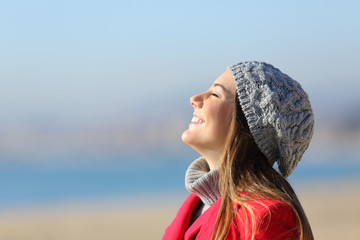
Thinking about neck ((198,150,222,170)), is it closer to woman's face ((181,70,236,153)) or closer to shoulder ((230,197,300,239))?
woman's face ((181,70,236,153))

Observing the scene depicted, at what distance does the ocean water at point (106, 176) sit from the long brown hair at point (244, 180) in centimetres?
1822

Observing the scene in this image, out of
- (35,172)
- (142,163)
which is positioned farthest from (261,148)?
(142,163)

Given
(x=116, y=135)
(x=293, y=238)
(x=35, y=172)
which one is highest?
(x=116, y=135)

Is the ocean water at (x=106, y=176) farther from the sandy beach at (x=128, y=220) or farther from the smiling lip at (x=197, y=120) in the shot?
the smiling lip at (x=197, y=120)

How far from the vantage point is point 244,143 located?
119 inches

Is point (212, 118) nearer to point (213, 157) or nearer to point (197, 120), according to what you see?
point (197, 120)

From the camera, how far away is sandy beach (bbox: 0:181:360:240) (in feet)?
35.9

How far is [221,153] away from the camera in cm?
309

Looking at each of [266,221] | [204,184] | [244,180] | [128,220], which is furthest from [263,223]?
[128,220]

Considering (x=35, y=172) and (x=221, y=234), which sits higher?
(x=35, y=172)

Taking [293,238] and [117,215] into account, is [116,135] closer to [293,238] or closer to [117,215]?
[117,215]

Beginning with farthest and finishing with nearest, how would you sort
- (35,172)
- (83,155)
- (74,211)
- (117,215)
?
(83,155) < (35,172) < (74,211) < (117,215)

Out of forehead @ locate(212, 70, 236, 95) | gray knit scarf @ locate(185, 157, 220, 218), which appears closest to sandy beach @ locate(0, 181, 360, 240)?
gray knit scarf @ locate(185, 157, 220, 218)

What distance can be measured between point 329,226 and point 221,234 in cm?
850
